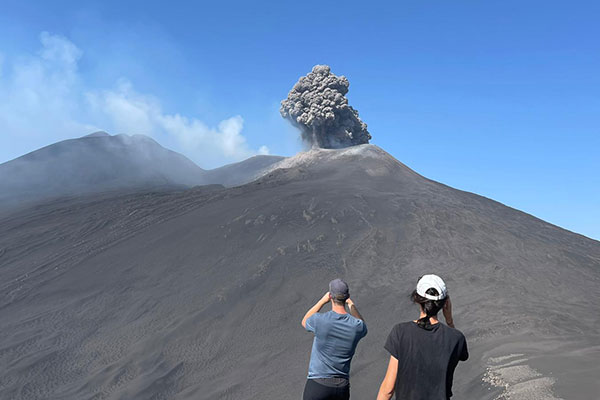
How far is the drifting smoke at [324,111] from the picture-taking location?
41312mm

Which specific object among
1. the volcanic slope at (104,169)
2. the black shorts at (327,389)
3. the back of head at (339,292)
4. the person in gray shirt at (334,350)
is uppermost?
the volcanic slope at (104,169)

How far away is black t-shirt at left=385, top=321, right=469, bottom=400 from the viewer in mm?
2760

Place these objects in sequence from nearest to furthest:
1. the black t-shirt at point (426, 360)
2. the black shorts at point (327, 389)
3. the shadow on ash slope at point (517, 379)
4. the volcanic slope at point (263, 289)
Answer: the black t-shirt at point (426, 360)
the black shorts at point (327, 389)
the shadow on ash slope at point (517, 379)
the volcanic slope at point (263, 289)

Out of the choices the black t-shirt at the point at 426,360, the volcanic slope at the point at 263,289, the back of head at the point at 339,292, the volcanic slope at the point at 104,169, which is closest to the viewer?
the black t-shirt at the point at 426,360

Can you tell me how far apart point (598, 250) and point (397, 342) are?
22.0 m

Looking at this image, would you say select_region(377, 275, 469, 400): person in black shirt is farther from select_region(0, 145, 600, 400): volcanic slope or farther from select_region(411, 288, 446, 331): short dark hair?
select_region(0, 145, 600, 400): volcanic slope

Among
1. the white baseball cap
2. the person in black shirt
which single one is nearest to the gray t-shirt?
the person in black shirt

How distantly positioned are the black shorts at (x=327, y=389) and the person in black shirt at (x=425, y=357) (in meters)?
1.00

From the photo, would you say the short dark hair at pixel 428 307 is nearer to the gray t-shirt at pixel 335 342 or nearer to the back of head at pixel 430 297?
the back of head at pixel 430 297

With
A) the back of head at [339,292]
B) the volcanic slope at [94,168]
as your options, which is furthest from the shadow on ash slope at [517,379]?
the volcanic slope at [94,168]

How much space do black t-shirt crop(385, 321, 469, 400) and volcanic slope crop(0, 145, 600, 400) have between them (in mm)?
5644

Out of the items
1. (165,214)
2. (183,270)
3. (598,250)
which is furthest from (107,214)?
(598,250)

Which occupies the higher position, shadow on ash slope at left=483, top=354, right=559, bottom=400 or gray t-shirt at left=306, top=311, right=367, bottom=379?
gray t-shirt at left=306, top=311, right=367, bottom=379

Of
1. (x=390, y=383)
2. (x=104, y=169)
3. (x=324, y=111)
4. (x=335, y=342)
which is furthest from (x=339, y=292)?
(x=104, y=169)
